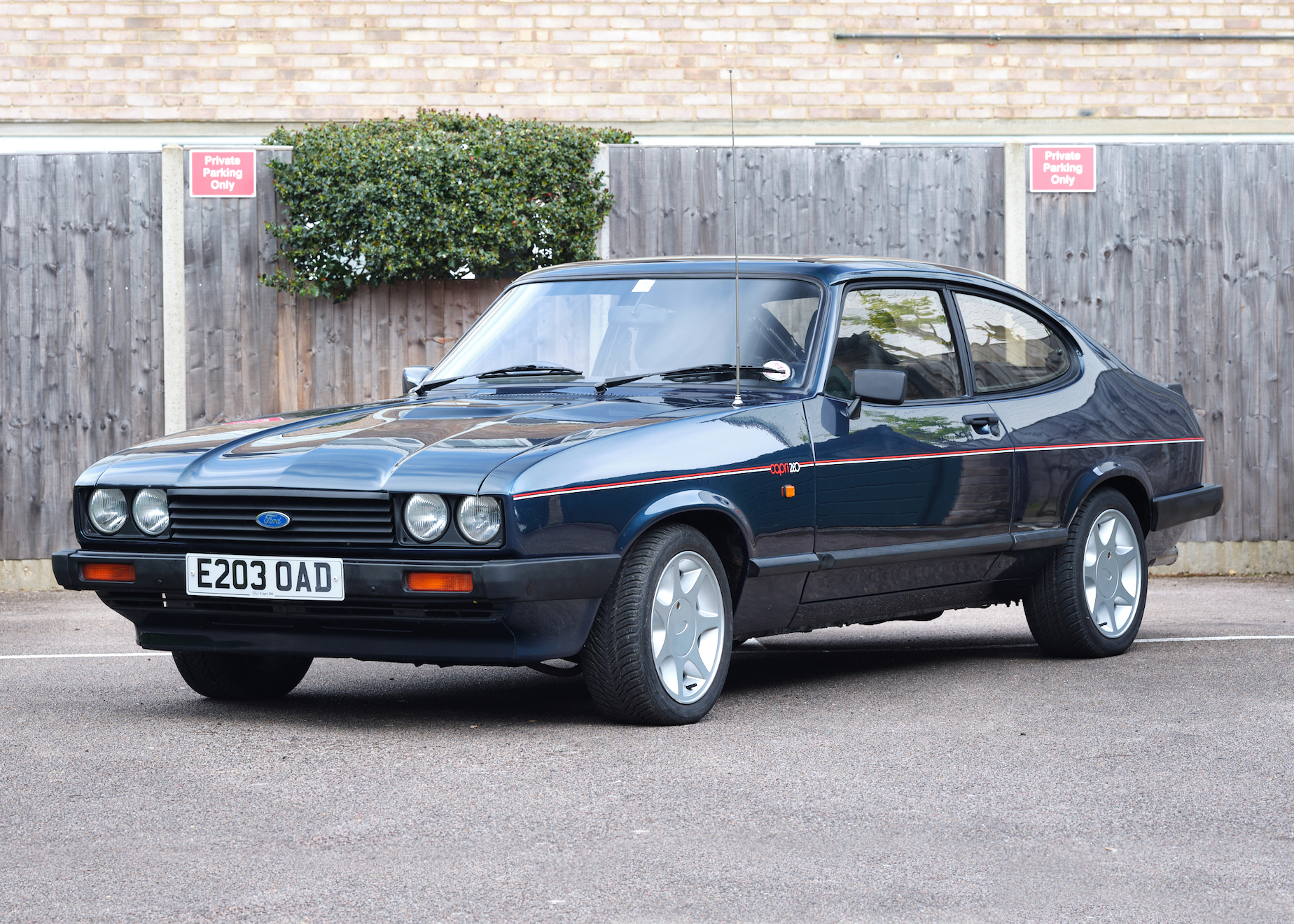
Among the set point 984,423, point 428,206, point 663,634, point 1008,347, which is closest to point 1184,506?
point 1008,347

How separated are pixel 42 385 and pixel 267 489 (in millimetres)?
6231

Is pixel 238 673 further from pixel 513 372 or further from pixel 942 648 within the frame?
pixel 942 648

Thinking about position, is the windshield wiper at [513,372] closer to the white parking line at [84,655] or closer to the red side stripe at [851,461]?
the red side stripe at [851,461]

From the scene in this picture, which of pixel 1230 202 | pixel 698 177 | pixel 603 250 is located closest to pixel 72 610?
pixel 603 250

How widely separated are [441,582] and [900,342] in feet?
8.03

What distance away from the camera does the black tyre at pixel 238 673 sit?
21.1 ft

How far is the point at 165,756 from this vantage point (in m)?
5.42

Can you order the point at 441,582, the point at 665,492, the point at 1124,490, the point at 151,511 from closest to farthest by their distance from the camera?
the point at 441,582, the point at 665,492, the point at 151,511, the point at 1124,490

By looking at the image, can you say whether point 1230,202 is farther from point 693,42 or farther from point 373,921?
point 373,921

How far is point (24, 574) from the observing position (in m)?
11.3

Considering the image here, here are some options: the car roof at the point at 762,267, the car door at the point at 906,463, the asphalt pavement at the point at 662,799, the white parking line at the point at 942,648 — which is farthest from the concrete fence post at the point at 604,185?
the asphalt pavement at the point at 662,799

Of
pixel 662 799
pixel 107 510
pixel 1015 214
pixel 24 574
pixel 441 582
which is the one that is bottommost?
pixel 24 574

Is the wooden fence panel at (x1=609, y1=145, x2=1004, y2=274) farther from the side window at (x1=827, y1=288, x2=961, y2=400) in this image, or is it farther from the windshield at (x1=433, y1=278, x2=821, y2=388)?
the windshield at (x1=433, y1=278, x2=821, y2=388)

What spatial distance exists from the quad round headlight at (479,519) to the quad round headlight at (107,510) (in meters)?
1.27
